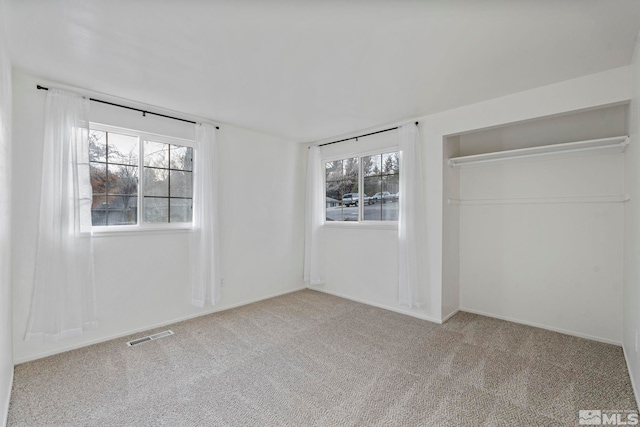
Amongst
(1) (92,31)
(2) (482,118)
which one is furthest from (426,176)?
(1) (92,31)

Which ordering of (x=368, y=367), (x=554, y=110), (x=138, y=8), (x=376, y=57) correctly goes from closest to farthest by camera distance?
(x=138, y=8)
(x=376, y=57)
(x=368, y=367)
(x=554, y=110)

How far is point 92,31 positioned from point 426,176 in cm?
335

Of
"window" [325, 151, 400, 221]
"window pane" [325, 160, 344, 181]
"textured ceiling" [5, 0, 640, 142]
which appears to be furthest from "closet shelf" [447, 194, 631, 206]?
"window pane" [325, 160, 344, 181]

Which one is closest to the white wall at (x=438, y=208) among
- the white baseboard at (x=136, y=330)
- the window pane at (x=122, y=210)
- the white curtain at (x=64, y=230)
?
the white baseboard at (x=136, y=330)

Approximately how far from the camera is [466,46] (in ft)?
6.81

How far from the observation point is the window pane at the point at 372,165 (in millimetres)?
4191

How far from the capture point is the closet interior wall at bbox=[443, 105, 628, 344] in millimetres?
2912

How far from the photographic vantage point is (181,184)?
11.8 ft

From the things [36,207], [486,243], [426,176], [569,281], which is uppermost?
[426,176]

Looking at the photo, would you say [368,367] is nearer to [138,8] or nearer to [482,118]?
[482,118]

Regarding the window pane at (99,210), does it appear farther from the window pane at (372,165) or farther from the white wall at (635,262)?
the white wall at (635,262)

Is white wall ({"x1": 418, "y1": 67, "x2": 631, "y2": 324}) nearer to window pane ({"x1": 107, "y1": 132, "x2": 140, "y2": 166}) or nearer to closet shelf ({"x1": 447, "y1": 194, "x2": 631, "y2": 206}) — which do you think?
closet shelf ({"x1": 447, "y1": 194, "x2": 631, "y2": 206})

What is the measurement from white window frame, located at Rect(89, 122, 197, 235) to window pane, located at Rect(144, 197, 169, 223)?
47 mm

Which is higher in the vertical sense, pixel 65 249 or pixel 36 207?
pixel 36 207
